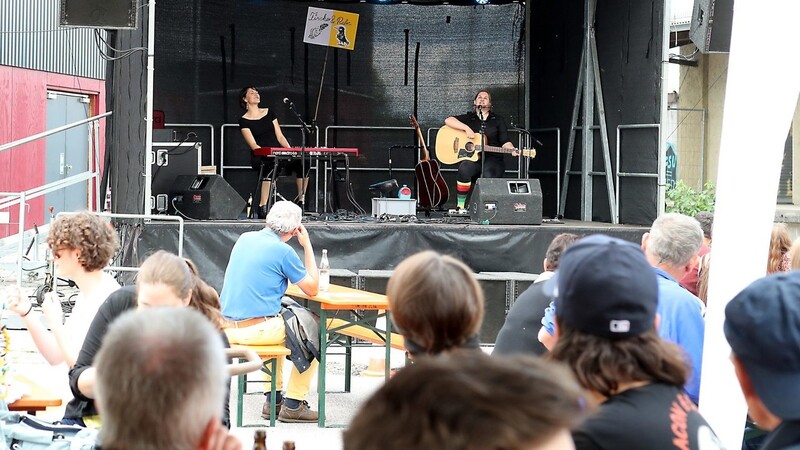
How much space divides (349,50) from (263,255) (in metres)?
9.17

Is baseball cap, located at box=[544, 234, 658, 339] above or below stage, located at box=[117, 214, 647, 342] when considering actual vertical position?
above

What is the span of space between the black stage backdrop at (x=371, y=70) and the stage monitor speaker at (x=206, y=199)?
8.66ft

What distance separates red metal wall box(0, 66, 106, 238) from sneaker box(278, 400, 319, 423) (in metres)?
13.3

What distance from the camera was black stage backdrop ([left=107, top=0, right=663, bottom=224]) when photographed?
47.7ft

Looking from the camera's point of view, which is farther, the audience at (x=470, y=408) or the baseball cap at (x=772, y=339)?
the baseball cap at (x=772, y=339)

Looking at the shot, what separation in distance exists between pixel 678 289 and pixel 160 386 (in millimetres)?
2586

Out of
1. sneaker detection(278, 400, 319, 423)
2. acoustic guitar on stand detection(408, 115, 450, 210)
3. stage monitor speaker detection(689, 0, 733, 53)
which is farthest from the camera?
acoustic guitar on stand detection(408, 115, 450, 210)

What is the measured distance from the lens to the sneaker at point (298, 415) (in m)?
6.90

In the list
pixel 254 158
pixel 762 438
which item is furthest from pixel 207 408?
pixel 254 158

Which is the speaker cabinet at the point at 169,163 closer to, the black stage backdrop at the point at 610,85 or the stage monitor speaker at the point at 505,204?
the stage monitor speaker at the point at 505,204

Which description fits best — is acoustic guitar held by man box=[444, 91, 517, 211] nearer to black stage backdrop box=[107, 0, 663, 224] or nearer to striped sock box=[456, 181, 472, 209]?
striped sock box=[456, 181, 472, 209]

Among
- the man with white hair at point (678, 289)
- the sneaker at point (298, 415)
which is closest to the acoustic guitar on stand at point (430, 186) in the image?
the sneaker at point (298, 415)

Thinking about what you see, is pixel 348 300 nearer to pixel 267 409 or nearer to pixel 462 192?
pixel 267 409

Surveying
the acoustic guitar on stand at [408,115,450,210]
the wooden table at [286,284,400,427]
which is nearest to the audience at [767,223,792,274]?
the wooden table at [286,284,400,427]
